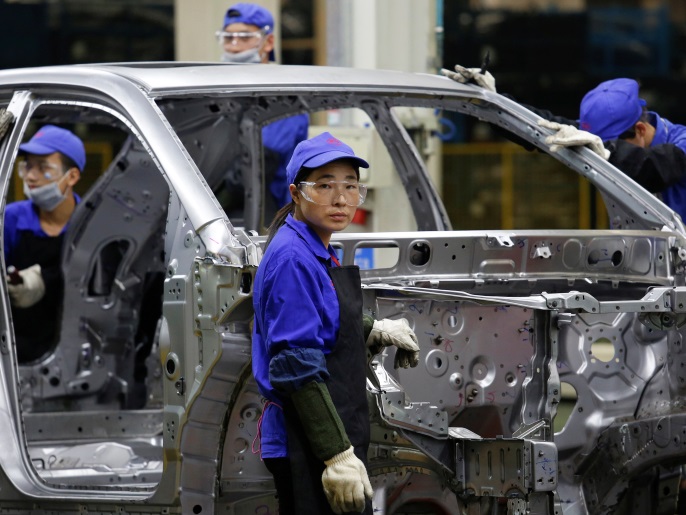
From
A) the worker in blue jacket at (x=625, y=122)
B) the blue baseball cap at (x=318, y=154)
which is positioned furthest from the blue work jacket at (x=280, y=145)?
the blue baseball cap at (x=318, y=154)

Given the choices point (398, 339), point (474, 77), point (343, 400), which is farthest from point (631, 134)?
point (343, 400)

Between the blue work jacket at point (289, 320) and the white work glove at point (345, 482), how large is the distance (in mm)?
213

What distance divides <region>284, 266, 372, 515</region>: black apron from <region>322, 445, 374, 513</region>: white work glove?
88 mm

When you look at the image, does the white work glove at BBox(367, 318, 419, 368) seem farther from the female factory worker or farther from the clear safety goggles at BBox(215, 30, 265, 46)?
the clear safety goggles at BBox(215, 30, 265, 46)

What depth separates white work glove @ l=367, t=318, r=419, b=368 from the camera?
176 inches

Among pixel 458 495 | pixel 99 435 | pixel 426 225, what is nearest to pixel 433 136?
pixel 426 225

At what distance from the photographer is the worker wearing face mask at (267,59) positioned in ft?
24.1

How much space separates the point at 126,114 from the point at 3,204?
2.30 ft

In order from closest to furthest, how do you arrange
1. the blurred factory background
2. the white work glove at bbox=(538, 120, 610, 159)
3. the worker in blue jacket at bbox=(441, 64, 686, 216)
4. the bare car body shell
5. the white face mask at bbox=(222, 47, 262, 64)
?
1. the bare car body shell
2. the white work glove at bbox=(538, 120, 610, 159)
3. the worker in blue jacket at bbox=(441, 64, 686, 216)
4. the white face mask at bbox=(222, 47, 262, 64)
5. the blurred factory background

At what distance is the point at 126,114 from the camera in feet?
16.9

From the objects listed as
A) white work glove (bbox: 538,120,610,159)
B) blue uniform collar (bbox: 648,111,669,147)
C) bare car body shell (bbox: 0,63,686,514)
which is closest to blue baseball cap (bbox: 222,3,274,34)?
bare car body shell (bbox: 0,63,686,514)

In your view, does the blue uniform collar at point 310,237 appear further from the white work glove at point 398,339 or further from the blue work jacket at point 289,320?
the white work glove at point 398,339

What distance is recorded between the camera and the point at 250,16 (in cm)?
790

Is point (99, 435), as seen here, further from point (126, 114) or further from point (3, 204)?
point (126, 114)
